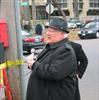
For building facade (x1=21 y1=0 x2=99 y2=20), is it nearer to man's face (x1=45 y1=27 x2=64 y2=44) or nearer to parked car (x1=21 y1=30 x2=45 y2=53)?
parked car (x1=21 y1=30 x2=45 y2=53)

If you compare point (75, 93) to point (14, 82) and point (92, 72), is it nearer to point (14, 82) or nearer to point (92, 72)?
point (14, 82)

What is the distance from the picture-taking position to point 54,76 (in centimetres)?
487

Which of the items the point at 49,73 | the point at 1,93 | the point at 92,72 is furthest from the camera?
the point at 92,72

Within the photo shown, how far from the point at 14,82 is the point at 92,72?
7064 millimetres

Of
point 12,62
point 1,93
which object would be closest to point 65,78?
point 1,93

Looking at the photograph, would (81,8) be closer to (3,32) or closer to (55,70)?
(3,32)

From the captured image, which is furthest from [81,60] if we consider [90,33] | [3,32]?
[90,33]

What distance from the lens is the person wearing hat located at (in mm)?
4902

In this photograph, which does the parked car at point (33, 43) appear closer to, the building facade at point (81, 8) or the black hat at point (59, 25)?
the black hat at point (59, 25)

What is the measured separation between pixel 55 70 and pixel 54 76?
64 millimetres

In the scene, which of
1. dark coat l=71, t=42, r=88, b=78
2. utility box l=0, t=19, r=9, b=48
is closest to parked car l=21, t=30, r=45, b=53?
utility box l=0, t=19, r=9, b=48

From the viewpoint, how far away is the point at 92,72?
14703mm

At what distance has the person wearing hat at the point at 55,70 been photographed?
4902mm

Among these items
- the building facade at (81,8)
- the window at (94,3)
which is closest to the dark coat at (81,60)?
the building facade at (81,8)
